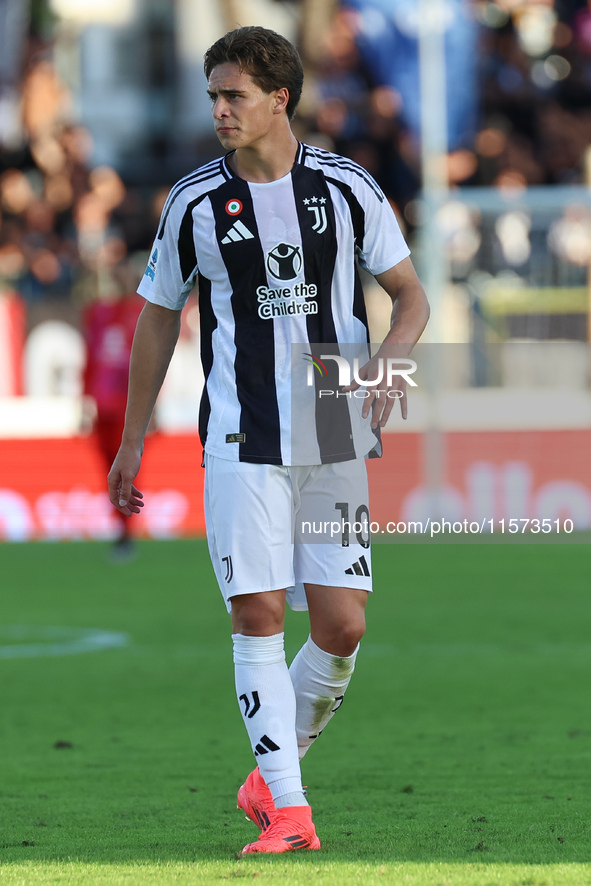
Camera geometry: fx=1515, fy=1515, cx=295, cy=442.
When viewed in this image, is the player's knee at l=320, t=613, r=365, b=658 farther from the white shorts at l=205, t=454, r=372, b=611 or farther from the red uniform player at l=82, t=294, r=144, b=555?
the red uniform player at l=82, t=294, r=144, b=555

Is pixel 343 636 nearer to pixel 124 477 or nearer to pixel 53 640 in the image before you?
pixel 124 477

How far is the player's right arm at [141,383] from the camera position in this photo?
3.91 m

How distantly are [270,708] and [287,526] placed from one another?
446 mm

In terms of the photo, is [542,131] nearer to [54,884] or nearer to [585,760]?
[585,760]

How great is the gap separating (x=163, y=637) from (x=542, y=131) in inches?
373

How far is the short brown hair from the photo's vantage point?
3652 mm

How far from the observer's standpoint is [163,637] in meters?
8.24

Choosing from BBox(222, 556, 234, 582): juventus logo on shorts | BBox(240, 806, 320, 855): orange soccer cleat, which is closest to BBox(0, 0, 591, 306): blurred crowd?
BBox(222, 556, 234, 582): juventus logo on shorts

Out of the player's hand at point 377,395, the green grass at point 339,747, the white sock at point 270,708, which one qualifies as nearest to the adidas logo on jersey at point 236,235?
the player's hand at point 377,395

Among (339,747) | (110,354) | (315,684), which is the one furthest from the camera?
(110,354)

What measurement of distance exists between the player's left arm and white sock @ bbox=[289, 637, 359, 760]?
666mm

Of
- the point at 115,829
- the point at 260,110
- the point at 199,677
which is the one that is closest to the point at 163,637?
the point at 199,677

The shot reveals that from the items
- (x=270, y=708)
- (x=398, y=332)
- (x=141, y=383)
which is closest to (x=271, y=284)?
(x=398, y=332)

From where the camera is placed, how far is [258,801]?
147 inches
